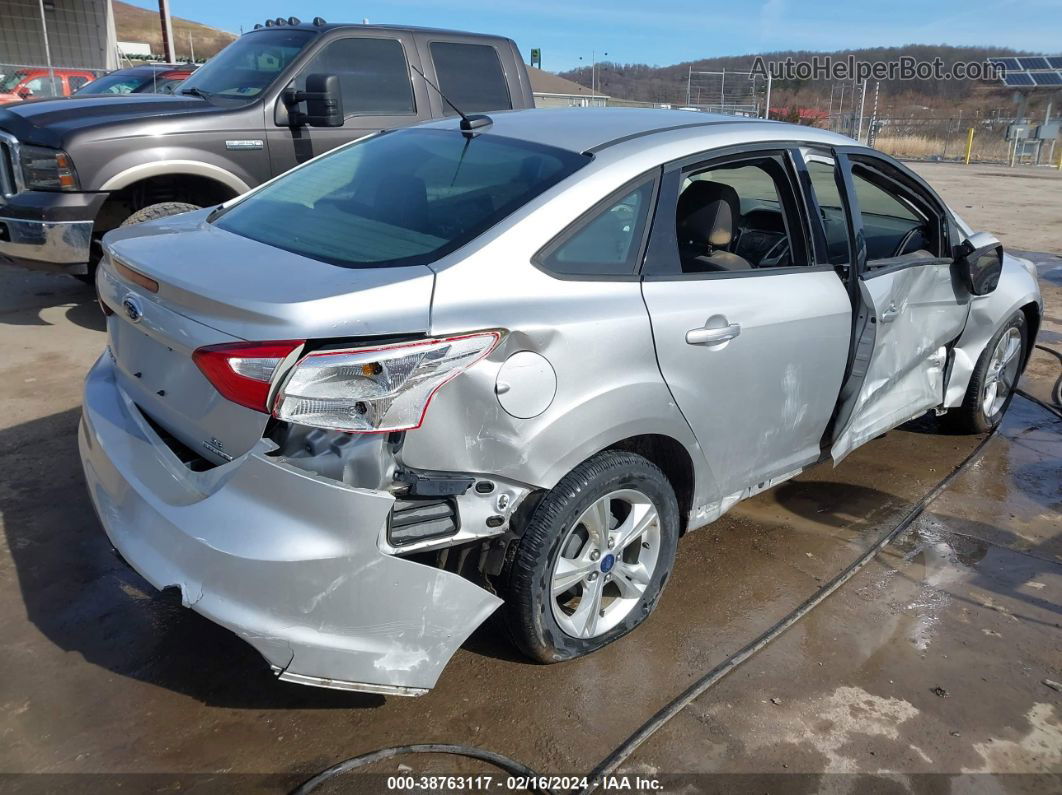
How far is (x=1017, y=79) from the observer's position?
126 ft

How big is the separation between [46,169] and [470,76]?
3.25 metres

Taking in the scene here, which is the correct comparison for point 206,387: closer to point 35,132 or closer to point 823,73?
point 35,132

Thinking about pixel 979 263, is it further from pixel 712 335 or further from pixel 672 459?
pixel 672 459

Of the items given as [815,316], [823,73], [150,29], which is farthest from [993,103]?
[815,316]

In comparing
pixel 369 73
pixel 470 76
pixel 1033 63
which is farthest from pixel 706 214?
pixel 1033 63

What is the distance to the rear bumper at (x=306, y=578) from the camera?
7.13ft

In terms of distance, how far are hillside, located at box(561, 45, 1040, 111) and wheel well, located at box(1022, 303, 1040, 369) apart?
49549 millimetres

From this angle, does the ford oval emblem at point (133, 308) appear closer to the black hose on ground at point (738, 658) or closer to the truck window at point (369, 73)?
the black hose on ground at point (738, 658)

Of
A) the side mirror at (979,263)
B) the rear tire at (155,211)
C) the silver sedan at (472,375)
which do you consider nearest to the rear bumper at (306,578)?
the silver sedan at (472,375)

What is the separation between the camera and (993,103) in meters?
83.8

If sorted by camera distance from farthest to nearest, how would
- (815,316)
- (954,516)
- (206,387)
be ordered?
(954,516)
(815,316)
(206,387)

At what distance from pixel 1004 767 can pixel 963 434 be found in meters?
2.91

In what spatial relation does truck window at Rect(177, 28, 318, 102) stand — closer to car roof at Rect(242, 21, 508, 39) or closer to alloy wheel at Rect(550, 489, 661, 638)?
car roof at Rect(242, 21, 508, 39)

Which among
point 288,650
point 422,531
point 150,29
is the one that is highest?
point 150,29
